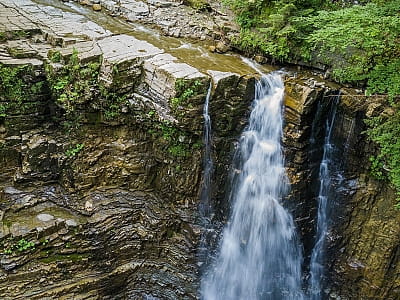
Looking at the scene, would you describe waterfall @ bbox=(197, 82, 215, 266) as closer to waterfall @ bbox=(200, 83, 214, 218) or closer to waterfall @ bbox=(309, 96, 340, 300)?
waterfall @ bbox=(200, 83, 214, 218)

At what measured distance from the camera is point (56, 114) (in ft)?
25.1

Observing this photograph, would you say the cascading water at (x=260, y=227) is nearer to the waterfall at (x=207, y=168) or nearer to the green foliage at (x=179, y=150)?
the waterfall at (x=207, y=168)

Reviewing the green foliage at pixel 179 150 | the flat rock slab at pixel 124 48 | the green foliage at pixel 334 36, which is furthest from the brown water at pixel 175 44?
the green foliage at pixel 179 150

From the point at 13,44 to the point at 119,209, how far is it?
Result: 3666mm

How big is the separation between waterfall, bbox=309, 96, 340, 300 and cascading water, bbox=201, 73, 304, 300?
29 centimetres

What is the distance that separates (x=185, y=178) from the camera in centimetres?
749

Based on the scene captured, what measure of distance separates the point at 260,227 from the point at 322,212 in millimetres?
1203

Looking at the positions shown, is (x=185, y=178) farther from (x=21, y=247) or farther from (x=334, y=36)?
(x=334, y=36)

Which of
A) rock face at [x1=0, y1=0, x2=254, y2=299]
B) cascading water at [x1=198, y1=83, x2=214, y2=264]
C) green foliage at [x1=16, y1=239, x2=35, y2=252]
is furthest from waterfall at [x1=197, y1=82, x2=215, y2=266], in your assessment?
green foliage at [x1=16, y1=239, x2=35, y2=252]

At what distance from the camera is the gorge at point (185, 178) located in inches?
275

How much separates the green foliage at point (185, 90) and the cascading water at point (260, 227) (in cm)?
106

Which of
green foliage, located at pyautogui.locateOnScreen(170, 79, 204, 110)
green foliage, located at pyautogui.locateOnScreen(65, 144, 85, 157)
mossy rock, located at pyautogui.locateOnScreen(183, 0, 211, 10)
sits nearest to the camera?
green foliage, located at pyautogui.locateOnScreen(170, 79, 204, 110)

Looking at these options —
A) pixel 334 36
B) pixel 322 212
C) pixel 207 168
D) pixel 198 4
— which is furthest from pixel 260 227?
pixel 198 4

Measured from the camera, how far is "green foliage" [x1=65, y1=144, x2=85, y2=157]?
24.7 feet
